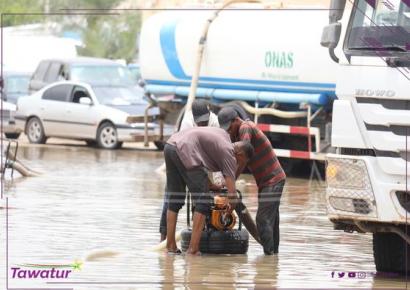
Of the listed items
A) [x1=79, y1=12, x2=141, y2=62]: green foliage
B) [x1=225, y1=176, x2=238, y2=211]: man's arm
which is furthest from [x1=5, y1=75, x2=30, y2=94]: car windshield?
[x1=225, y1=176, x2=238, y2=211]: man's arm

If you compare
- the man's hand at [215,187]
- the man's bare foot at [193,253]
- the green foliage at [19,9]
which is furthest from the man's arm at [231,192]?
the green foliage at [19,9]

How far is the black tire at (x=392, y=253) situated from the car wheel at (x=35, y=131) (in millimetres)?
19665

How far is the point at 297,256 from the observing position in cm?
1317

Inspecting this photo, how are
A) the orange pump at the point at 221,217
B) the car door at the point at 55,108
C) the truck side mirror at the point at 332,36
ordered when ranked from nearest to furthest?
the truck side mirror at the point at 332,36, the orange pump at the point at 221,217, the car door at the point at 55,108

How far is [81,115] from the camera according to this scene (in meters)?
29.7

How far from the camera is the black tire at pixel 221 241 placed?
12.8 meters

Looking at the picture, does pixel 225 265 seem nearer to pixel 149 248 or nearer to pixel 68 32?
pixel 149 248

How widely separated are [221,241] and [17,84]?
76.6ft

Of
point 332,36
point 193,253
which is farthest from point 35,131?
point 332,36

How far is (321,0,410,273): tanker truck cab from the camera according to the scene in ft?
35.5

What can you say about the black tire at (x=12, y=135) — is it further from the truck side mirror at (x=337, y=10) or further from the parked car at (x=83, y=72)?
the truck side mirror at (x=337, y=10)

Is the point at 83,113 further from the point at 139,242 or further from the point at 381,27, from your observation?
the point at 381,27

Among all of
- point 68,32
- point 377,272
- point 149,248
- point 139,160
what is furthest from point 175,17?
point 68,32

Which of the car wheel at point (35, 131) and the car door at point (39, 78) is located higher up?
the car door at point (39, 78)
